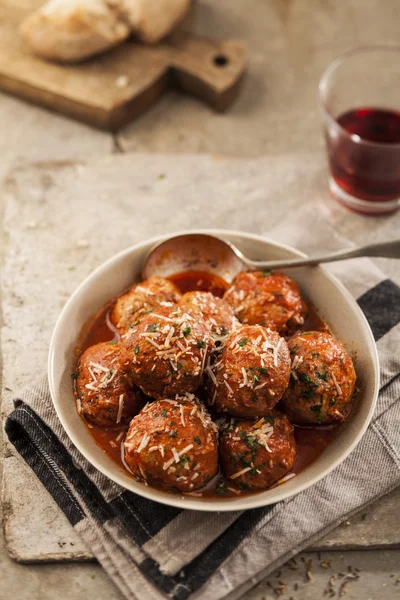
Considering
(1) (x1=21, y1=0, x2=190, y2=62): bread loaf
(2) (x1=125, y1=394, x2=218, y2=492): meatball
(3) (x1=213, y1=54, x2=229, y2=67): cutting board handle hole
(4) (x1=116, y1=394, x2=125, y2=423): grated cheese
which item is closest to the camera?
(2) (x1=125, y1=394, x2=218, y2=492): meatball

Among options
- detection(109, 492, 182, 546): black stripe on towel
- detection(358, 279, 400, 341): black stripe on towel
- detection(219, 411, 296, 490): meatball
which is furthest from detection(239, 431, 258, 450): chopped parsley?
detection(358, 279, 400, 341): black stripe on towel

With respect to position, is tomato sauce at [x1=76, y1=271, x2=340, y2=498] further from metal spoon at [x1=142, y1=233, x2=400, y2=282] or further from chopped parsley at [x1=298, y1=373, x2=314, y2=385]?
chopped parsley at [x1=298, y1=373, x2=314, y2=385]

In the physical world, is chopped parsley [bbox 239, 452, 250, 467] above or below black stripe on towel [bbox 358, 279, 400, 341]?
above

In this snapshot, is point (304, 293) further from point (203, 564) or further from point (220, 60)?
point (220, 60)

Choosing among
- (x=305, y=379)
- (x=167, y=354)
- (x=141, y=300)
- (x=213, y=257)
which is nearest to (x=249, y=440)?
(x=305, y=379)

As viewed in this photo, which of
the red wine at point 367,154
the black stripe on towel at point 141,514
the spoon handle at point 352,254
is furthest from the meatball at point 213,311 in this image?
the red wine at point 367,154

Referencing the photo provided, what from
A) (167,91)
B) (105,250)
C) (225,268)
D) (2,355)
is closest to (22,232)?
(105,250)

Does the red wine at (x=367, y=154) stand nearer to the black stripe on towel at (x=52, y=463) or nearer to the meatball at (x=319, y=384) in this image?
the meatball at (x=319, y=384)
